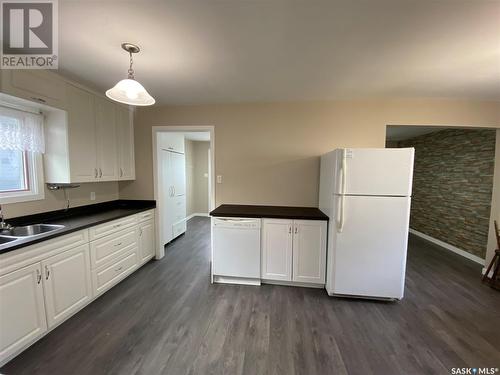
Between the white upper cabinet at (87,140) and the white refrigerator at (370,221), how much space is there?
2.99 m

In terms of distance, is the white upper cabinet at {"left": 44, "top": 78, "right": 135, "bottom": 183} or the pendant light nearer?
the pendant light

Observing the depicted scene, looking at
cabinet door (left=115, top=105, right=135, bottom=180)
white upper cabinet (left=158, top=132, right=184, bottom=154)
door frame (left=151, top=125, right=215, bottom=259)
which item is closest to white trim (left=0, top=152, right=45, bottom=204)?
cabinet door (left=115, top=105, right=135, bottom=180)

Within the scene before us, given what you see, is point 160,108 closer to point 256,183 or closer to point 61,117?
point 61,117

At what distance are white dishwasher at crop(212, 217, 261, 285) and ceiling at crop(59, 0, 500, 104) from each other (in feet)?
5.71

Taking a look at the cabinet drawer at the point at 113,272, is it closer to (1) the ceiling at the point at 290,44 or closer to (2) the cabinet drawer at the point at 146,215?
(2) the cabinet drawer at the point at 146,215

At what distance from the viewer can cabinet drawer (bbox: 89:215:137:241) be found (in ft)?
7.23

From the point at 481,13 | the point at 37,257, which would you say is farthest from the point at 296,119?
the point at 37,257

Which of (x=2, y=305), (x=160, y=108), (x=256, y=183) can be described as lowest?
(x=2, y=305)

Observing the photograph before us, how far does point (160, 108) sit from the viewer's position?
10.7 ft

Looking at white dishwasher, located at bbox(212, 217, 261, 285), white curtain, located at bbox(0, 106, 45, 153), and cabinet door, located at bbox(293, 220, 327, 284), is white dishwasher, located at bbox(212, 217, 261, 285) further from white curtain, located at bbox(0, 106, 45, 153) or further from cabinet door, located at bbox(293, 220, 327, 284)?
white curtain, located at bbox(0, 106, 45, 153)

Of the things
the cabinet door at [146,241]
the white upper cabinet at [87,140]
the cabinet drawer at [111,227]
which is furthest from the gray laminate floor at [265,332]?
the white upper cabinet at [87,140]

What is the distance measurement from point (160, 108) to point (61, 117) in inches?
51.2

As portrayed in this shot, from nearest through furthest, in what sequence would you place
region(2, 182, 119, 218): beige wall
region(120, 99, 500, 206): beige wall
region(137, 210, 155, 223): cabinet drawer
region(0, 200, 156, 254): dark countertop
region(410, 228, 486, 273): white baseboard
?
region(0, 200, 156, 254): dark countertop → region(2, 182, 119, 218): beige wall → region(120, 99, 500, 206): beige wall → region(137, 210, 155, 223): cabinet drawer → region(410, 228, 486, 273): white baseboard

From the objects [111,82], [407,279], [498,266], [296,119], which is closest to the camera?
[111,82]
